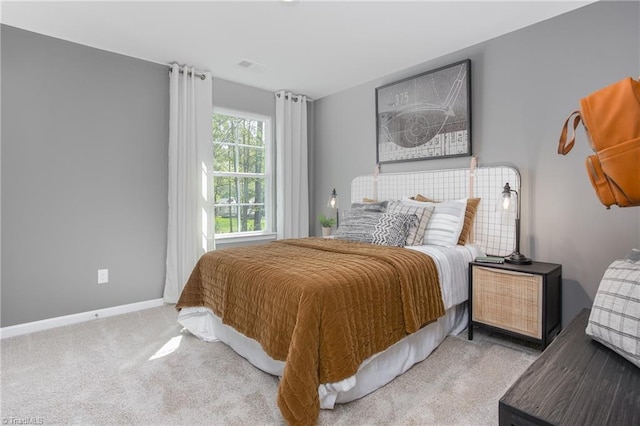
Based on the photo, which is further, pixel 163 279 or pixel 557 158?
pixel 163 279

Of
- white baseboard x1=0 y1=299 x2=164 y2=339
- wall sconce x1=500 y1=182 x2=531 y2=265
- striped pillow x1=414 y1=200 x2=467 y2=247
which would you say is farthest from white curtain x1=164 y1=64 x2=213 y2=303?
wall sconce x1=500 y1=182 x2=531 y2=265

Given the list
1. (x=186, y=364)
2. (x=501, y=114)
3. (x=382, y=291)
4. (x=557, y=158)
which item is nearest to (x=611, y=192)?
(x=382, y=291)

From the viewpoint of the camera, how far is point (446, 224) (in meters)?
2.73

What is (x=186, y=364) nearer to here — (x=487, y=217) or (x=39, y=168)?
(x=39, y=168)

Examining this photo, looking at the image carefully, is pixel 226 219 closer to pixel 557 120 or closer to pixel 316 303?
pixel 316 303

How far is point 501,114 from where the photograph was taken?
2.86 meters

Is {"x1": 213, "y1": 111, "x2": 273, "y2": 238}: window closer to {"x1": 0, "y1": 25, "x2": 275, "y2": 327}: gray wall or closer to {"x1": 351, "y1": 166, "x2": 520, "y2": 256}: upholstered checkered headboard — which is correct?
{"x1": 0, "y1": 25, "x2": 275, "y2": 327}: gray wall

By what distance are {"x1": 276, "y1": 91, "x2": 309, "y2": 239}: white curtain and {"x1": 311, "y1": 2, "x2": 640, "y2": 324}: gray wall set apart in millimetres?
1944

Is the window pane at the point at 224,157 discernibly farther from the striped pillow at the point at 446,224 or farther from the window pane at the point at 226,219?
the striped pillow at the point at 446,224

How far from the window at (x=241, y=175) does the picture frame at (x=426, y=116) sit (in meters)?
1.54

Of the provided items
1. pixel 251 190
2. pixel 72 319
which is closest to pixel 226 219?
pixel 251 190

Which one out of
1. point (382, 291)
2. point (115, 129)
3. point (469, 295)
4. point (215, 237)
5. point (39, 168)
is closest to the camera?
point (382, 291)

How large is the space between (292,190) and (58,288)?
2.62 metres

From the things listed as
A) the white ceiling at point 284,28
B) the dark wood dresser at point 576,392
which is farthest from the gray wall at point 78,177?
the dark wood dresser at point 576,392
